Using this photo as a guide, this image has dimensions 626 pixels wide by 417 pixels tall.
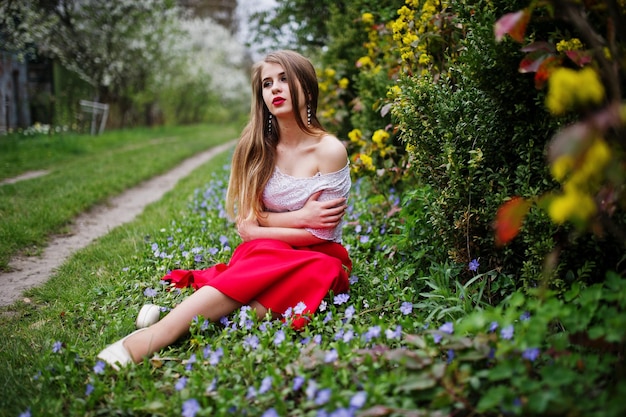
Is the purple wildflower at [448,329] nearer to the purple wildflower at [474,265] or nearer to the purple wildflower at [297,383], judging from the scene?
the purple wildflower at [297,383]

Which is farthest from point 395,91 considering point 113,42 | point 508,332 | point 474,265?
point 113,42

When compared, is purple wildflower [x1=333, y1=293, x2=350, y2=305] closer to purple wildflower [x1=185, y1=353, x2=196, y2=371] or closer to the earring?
purple wildflower [x1=185, y1=353, x2=196, y2=371]

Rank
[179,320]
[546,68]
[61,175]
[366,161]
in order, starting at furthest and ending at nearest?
[61,175] → [366,161] → [179,320] → [546,68]

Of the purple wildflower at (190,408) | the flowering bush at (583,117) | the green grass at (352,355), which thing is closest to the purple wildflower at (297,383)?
the green grass at (352,355)

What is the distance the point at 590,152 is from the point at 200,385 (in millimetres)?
1483

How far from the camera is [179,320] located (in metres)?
2.32

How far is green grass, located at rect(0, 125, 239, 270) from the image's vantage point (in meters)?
4.38

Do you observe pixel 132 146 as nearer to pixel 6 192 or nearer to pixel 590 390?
pixel 6 192

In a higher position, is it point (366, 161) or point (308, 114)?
point (308, 114)

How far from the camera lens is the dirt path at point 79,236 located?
11.1 feet

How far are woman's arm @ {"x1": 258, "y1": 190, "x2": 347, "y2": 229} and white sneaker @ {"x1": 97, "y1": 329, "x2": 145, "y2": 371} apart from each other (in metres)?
1.02

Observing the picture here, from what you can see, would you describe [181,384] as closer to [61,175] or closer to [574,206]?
[574,206]

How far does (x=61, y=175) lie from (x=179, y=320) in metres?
5.48

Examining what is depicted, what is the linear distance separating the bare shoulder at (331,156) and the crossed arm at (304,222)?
0.15 metres
